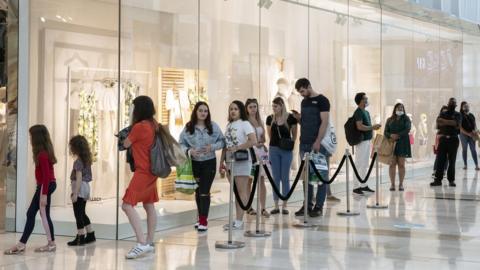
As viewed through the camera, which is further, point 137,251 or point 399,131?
point 399,131

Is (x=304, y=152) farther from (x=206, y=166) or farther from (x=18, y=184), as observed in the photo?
(x=18, y=184)

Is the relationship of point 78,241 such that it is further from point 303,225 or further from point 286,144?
point 286,144

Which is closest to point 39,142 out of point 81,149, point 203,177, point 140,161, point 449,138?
point 81,149

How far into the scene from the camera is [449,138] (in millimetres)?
17219

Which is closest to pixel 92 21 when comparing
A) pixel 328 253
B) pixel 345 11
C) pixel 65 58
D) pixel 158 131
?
pixel 65 58

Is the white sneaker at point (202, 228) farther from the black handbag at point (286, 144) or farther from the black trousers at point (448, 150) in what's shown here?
the black trousers at point (448, 150)

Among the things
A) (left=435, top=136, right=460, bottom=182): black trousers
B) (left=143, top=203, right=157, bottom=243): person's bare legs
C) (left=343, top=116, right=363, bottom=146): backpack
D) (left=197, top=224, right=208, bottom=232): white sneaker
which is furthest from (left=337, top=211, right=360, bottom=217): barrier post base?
(left=435, top=136, right=460, bottom=182): black trousers

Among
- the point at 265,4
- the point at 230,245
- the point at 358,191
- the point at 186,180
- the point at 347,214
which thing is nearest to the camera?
the point at 230,245

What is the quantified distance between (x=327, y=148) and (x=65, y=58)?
394 cm

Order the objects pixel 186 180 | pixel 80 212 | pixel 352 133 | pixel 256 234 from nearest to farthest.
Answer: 1. pixel 80 212
2. pixel 256 234
3. pixel 186 180
4. pixel 352 133

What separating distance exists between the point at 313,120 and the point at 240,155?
1639mm

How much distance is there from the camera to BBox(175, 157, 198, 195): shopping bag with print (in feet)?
34.2

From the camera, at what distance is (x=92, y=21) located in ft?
34.2

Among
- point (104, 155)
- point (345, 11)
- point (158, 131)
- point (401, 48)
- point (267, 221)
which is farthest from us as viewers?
point (401, 48)
